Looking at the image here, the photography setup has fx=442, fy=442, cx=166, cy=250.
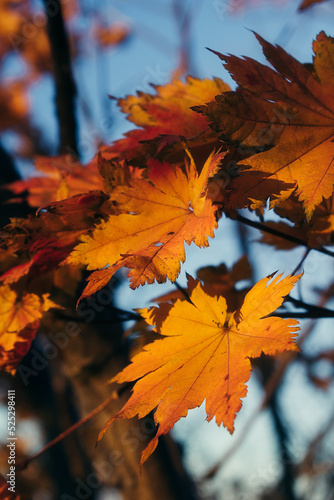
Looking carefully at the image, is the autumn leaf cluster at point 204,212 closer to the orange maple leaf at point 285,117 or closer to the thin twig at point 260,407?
the orange maple leaf at point 285,117

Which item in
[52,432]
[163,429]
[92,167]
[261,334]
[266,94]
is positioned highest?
[266,94]

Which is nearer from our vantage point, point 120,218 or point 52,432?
point 120,218

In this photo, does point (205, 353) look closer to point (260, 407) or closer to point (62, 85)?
point (62, 85)

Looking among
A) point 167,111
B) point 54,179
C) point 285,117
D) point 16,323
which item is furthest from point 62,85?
point 285,117

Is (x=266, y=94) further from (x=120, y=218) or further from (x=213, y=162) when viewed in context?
(x=120, y=218)

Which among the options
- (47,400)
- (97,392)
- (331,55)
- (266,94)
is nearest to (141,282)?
(266,94)

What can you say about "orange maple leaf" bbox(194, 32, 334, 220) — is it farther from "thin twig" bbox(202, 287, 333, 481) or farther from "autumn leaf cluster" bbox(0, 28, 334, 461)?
"thin twig" bbox(202, 287, 333, 481)

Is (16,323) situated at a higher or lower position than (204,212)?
lower
